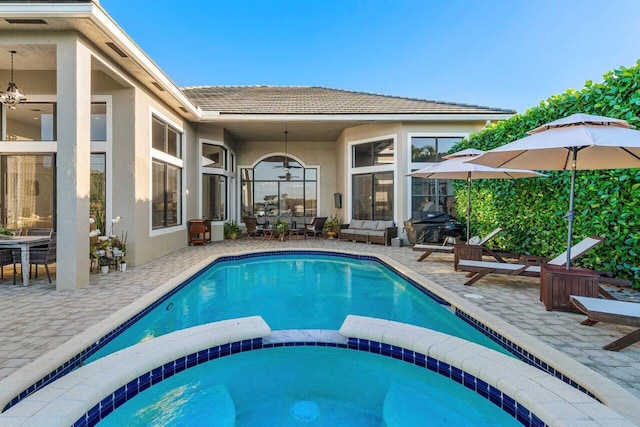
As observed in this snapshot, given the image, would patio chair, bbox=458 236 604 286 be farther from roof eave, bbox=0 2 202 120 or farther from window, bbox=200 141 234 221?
window, bbox=200 141 234 221

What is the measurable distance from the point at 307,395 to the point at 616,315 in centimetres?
299

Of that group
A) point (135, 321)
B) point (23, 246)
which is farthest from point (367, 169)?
point (23, 246)

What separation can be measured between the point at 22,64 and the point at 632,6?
18.7 metres

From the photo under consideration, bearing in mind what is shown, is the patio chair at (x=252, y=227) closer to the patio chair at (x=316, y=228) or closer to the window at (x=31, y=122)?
the patio chair at (x=316, y=228)

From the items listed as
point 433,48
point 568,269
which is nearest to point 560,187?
point 568,269

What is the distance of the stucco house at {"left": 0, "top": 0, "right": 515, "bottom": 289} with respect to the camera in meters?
5.42

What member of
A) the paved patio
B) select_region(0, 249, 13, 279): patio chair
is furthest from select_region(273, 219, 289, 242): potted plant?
select_region(0, 249, 13, 279): patio chair

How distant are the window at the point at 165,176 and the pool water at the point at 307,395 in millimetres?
6280

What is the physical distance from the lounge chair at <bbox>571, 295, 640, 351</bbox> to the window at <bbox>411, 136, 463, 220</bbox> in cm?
780

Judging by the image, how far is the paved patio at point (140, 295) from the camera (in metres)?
3.09

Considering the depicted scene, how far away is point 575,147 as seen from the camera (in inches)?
167

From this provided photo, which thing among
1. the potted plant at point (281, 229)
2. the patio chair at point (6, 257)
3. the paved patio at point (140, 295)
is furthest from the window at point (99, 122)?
the potted plant at point (281, 229)

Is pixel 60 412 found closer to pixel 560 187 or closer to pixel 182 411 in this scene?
pixel 182 411

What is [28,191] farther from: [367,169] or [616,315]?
[616,315]
